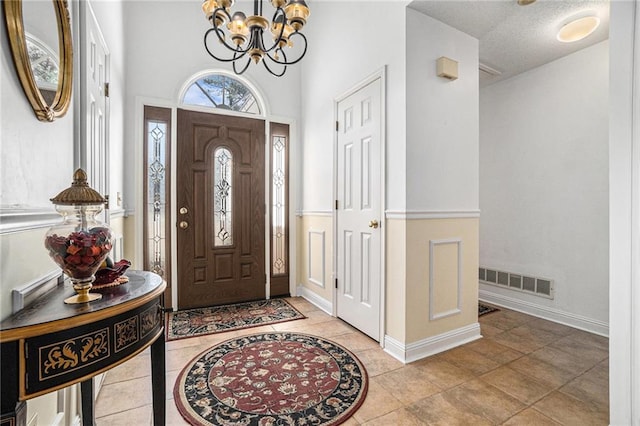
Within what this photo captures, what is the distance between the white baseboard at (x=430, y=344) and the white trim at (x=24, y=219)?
2124 mm


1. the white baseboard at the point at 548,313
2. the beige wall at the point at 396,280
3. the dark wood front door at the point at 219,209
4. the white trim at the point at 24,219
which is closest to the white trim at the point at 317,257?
the dark wood front door at the point at 219,209

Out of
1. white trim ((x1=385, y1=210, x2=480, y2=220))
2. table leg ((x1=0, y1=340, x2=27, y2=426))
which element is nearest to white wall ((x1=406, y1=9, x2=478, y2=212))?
white trim ((x1=385, y1=210, x2=480, y2=220))

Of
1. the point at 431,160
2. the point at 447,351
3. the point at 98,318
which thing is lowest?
the point at 447,351

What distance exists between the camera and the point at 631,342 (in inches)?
49.8

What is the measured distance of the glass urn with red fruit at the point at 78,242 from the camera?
88cm

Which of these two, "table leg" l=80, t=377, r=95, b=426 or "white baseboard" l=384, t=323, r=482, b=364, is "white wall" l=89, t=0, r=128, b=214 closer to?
"table leg" l=80, t=377, r=95, b=426

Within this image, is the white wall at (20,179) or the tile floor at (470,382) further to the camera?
the tile floor at (470,382)

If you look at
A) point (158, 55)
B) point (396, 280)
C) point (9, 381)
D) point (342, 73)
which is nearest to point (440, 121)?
point (342, 73)

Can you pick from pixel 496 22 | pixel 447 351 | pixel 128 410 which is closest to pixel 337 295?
pixel 447 351

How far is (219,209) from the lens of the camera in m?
3.37

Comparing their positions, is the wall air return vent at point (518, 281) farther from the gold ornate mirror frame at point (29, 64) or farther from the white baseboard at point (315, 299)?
the gold ornate mirror frame at point (29, 64)

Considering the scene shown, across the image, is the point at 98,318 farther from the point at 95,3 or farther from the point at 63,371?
the point at 95,3

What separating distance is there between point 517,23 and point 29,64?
2989mm

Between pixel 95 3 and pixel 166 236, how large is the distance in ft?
6.67
